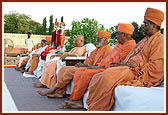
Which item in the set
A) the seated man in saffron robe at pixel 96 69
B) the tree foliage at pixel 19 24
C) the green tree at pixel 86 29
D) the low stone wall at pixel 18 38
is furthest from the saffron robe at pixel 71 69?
the tree foliage at pixel 19 24

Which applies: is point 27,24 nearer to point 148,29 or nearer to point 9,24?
point 9,24

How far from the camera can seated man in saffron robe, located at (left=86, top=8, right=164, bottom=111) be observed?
10.5ft

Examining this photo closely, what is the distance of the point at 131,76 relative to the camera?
3316mm

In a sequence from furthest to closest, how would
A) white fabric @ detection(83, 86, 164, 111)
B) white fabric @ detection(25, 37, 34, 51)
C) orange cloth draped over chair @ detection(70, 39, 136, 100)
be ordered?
white fabric @ detection(25, 37, 34, 51)
orange cloth draped over chair @ detection(70, 39, 136, 100)
white fabric @ detection(83, 86, 164, 111)

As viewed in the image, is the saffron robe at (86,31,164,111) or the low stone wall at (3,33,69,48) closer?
the saffron robe at (86,31,164,111)

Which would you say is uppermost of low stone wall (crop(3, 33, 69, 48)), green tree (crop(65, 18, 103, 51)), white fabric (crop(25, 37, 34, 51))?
green tree (crop(65, 18, 103, 51))

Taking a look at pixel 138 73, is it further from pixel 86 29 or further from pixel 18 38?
pixel 18 38

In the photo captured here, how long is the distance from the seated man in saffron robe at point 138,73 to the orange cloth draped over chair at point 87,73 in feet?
1.53

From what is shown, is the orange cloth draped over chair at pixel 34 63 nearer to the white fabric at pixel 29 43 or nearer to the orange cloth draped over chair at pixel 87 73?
the white fabric at pixel 29 43

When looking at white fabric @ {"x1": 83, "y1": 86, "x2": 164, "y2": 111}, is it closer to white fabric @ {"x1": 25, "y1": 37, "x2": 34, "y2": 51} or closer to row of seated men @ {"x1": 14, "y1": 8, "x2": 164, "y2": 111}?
row of seated men @ {"x1": 14, "y1": 8, "x2": 164, "y2": 111}

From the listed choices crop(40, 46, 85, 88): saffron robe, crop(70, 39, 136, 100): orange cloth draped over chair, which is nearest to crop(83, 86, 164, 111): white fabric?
crop(70, 39, 136, 100): orange cloth draped over chair

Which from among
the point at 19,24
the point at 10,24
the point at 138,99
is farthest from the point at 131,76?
the point at 19,24

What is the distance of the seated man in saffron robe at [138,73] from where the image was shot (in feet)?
10.5

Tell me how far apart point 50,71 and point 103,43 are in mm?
1736
